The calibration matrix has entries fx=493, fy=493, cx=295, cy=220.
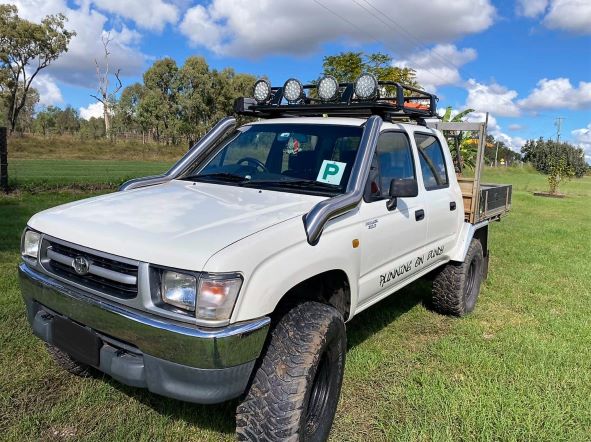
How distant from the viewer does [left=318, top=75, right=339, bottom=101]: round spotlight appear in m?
3.86

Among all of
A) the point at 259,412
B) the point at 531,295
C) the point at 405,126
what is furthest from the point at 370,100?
the point at 531,295

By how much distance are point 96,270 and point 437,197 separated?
9.57 ft

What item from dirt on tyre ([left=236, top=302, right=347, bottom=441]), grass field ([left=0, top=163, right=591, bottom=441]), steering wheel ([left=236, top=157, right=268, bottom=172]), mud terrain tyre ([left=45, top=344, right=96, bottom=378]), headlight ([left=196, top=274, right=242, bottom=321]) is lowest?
grass field ([left=0, top=163, right=591, bottom=441])

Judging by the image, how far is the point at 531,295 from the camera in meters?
6.05

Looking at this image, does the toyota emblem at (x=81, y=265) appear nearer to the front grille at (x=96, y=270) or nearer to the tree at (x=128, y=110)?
the front grille at (x=96, y=270)

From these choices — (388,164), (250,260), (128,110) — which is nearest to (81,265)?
(250,260)

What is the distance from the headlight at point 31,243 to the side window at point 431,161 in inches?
115

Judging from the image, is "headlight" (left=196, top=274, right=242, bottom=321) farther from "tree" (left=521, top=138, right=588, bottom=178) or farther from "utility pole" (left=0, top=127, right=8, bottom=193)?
"tree" (left=521, top=138, right=588, bottom=178)

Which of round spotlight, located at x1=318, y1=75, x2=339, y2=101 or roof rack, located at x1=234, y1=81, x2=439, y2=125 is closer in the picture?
roof rack, located at x1=234, y1=81, x2=439, y2=125

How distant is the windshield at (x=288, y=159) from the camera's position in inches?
131

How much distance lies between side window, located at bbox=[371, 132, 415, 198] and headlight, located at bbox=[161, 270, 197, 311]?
5.18 feet

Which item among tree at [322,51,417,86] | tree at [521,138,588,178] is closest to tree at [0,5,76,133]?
tree at [322,51,417,86]

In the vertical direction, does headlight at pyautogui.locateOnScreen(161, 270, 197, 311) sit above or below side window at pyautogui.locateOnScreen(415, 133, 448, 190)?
below

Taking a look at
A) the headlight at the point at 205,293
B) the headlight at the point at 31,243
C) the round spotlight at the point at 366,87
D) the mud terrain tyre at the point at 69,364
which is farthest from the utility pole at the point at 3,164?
the headlight at the point at 205,293
